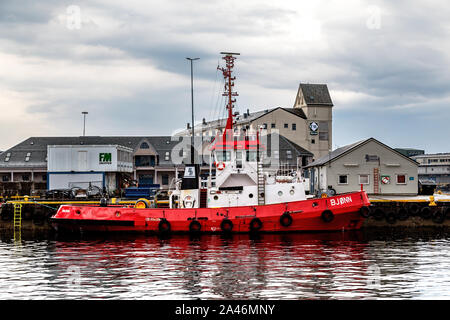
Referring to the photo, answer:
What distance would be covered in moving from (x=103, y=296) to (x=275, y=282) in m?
4.69

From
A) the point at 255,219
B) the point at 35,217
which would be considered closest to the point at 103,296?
the point at 255,219

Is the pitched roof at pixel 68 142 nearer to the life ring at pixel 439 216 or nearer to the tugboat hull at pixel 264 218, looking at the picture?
the life ring at pixel 439 216

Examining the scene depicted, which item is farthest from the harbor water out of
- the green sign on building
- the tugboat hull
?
the green sign on building

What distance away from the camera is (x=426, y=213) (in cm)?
3369

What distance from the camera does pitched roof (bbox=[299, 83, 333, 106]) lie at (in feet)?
274

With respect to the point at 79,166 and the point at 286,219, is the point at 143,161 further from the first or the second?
the point at 286,219

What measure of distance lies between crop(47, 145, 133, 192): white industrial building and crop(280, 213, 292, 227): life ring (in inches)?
1049

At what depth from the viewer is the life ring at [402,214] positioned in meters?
33.7

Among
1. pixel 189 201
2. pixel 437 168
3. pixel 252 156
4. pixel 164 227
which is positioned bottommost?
pixel 164 227

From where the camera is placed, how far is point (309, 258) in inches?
803

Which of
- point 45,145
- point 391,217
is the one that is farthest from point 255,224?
point 45,145

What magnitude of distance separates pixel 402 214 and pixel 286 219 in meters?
8.99

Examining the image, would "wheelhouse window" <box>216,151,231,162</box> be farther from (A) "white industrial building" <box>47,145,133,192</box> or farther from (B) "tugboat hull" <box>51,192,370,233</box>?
(A) "white industrial building" <box>47,145,133,192</box>
